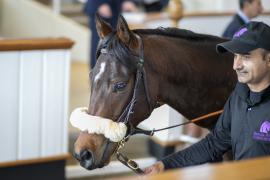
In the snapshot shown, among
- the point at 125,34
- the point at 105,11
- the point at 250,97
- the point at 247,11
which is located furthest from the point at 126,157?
the point at 105,11

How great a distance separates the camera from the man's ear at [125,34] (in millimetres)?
2424

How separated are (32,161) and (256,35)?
8.22ft

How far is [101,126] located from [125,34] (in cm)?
41

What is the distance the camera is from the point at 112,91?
2.43 m

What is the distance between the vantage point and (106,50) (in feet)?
8.14

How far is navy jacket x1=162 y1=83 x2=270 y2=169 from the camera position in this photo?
7.21ft

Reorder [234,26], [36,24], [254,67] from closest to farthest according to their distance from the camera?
[254,67]
[234,26]
[36,24]

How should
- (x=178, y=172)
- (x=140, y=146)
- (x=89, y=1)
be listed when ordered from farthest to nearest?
1. (x=89, y=1)
2. (x=140, y=146)
3. (x=178, y=172)

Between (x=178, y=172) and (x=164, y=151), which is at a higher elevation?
(x=178, y=172)

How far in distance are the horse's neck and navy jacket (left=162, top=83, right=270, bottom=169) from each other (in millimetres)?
260

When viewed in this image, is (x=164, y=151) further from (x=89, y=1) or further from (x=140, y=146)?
(x=89, y=1)

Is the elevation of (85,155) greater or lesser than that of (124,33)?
lesser

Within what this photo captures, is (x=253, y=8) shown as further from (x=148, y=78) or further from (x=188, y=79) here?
(x=148, y=78)

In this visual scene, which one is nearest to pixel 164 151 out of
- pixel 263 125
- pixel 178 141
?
pixel 178 141
